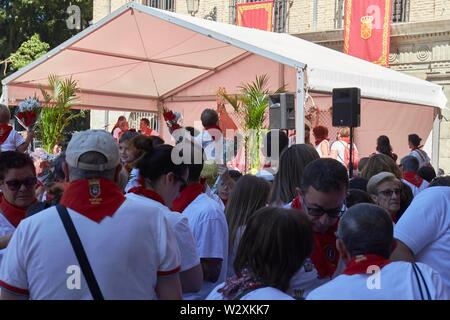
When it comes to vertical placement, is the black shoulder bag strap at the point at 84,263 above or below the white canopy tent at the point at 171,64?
below

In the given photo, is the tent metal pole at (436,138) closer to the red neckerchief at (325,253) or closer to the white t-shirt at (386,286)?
the red neckerchief at (325,253)

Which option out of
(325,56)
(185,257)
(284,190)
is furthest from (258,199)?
(325,56)

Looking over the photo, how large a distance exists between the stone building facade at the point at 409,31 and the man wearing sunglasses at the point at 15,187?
46.4 ft

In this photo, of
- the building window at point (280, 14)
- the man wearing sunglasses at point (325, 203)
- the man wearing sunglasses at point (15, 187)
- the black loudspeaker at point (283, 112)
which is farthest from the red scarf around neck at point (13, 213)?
the building window at point (280, 14)

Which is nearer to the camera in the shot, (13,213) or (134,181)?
(13,213)

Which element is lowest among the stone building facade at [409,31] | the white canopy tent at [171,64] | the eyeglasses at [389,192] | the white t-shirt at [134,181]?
the eyeglasses at [389,192]

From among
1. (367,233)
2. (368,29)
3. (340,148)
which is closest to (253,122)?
(340,148)

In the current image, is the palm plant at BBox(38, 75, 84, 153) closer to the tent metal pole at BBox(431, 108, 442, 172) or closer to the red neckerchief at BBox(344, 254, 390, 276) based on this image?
the tent metal pole at BBox(431, 108, 442, 172)

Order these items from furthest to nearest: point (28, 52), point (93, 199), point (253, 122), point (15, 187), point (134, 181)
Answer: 1. point (28, 52)
2. point (253, 122)
3. point (134, 181)
4. point (15, 187)
5. point (93, 199)

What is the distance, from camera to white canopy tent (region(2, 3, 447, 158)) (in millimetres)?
10680

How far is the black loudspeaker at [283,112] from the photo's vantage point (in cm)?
1051

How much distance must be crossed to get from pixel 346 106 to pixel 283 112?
98cm

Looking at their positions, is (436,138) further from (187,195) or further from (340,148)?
(187,195)

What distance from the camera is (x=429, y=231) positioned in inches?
137
